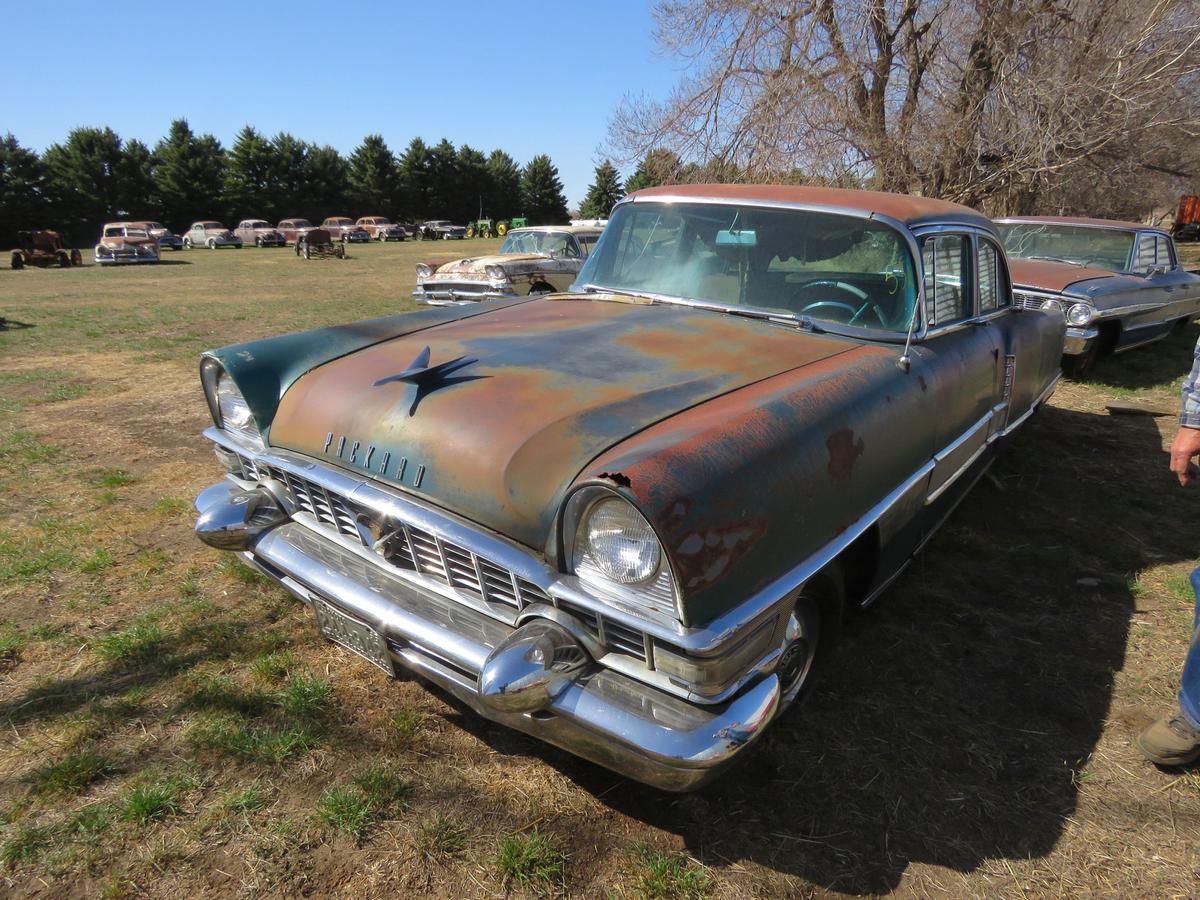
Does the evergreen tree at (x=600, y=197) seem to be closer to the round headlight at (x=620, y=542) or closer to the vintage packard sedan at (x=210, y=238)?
the vintage packard sedan at (x=210, y=238)

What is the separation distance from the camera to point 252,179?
52.6 meters

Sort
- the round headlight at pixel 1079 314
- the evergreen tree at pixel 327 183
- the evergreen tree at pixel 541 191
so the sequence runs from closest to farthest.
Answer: the round headlight at pixel 1079 314 < the evergreen tree at pixel 327 183 < the evergreen tree at pixel 541 191

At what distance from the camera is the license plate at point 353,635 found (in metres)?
2.03

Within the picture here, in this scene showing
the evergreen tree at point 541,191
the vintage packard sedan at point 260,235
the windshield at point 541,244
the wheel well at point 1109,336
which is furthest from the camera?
the evergreen tree at point 541,191

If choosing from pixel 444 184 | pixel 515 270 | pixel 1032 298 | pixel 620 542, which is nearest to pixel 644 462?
pixel 620 542

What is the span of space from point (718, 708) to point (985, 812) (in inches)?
41.1

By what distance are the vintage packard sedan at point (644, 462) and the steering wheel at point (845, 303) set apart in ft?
0.06

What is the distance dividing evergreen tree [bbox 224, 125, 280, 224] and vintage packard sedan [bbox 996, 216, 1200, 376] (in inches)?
2156

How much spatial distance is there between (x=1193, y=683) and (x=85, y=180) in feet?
194

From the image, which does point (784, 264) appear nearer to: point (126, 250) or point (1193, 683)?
point (1193, 683)

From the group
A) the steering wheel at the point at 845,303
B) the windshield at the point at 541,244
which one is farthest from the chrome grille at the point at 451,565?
the windshield at the point at 541,244

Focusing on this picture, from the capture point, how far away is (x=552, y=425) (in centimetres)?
192

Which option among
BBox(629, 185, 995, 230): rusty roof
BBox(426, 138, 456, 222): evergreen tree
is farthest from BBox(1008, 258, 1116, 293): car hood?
BBox(426, 138, 456, 222): evergreen tree

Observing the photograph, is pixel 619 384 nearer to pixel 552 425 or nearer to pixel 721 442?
pixel 552 425
